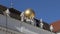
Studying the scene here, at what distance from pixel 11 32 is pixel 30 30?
4.53 metres

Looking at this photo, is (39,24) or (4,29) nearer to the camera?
(4,29)

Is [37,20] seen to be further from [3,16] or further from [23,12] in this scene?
[3,16]

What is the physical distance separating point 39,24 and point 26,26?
5.43 metres

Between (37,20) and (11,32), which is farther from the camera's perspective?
(37,20)

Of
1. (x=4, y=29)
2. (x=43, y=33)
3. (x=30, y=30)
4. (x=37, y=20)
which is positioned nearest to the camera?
(x=4, y=29)

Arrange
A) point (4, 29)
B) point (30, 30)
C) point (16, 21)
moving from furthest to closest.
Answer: point (30, 30)
point (16, 21)
point (4, 29)

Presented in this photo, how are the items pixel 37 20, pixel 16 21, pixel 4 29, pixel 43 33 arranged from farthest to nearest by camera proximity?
pixel 37 20 → pixel 43 33 → pixel 16 21 → pixel 4 29

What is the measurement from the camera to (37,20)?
4484cm

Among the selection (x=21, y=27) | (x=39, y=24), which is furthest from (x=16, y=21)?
(x=39, y=24)

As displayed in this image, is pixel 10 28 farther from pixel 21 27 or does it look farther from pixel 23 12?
pixel 23 12

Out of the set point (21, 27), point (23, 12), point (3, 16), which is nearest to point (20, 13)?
point (23, 12)

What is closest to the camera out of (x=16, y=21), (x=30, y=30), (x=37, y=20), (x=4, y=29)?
(x=4, y=29)

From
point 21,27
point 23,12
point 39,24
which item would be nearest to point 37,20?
point 39,24

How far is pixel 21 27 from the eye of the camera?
37219 mm
